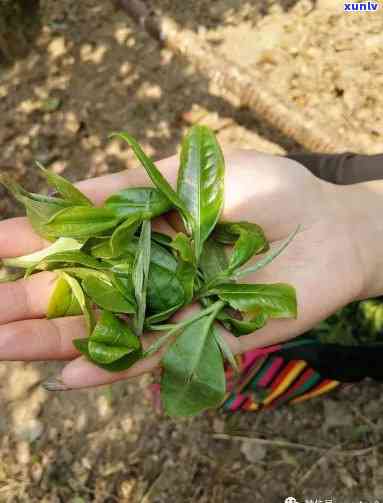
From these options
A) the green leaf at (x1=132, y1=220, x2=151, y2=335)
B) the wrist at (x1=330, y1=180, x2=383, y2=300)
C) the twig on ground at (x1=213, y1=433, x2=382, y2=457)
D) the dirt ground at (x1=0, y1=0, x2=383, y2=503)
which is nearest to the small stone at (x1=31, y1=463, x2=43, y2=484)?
the dirt ground at (x1=0, y1=0, x2=383, y2=503)

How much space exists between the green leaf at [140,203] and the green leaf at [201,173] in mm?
75

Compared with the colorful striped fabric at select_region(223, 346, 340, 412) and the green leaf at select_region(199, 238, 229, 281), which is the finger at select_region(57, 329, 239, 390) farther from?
the colorful striped fabric at select_region(223, 346, 340, 412)

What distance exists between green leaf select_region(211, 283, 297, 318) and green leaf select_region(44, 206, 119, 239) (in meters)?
0.34

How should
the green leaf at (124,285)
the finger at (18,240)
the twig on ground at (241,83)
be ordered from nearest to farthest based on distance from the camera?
the green leaf at (124,285)
the finger at (18,240)
the twig on ground at (241,83)

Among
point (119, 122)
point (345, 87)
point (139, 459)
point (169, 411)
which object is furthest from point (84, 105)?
point (169, 411)

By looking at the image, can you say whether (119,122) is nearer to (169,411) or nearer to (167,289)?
(167,289)

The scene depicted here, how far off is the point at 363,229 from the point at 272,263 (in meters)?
0.35

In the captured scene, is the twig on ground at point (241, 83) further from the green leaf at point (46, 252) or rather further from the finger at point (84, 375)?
the finger at point (84, 375)

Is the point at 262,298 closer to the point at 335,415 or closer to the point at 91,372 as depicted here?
the point at 91,372

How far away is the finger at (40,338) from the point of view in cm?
134

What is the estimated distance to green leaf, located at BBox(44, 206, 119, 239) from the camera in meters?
1.35

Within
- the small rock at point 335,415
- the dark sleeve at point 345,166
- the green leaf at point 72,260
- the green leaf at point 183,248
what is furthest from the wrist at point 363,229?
the green leaf at point 72,260

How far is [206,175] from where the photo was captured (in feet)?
5.08

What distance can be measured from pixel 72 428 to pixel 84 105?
1787mm
